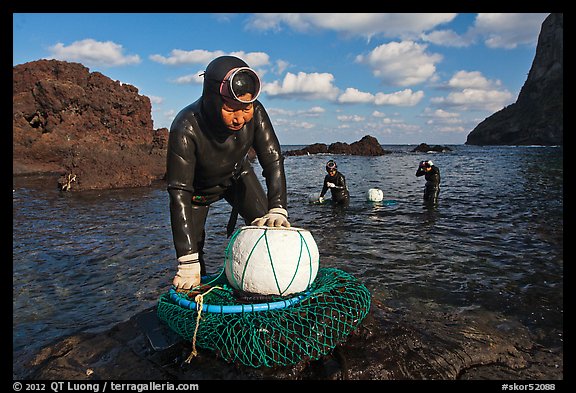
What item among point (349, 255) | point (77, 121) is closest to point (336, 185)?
point (349, 255)

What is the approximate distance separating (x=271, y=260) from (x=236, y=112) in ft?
4.61

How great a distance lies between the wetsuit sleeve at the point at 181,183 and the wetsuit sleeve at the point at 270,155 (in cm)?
80

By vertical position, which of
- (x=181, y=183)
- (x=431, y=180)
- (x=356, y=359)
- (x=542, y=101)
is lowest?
(x=356, y=359)

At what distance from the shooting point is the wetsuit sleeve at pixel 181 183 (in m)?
3.71

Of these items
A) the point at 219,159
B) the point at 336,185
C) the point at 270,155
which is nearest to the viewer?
the point at 219,159

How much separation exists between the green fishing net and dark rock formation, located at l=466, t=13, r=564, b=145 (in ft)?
257

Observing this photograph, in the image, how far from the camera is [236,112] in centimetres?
344

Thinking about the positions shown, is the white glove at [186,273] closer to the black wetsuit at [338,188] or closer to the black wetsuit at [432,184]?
the black wetsuit at [338,188]

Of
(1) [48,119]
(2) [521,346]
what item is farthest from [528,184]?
(1) [48,119]

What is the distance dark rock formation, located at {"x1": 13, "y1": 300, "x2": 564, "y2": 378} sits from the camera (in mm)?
3119

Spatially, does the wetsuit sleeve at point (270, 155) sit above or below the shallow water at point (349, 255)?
above

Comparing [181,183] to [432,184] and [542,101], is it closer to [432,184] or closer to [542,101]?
[432,184]

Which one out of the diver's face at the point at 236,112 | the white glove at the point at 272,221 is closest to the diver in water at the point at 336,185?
the white glove at the point at 272,221

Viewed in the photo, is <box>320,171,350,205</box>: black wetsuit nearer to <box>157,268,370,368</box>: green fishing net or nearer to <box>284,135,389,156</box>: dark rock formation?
<box>157,268,370,368</box>: green fishing net
